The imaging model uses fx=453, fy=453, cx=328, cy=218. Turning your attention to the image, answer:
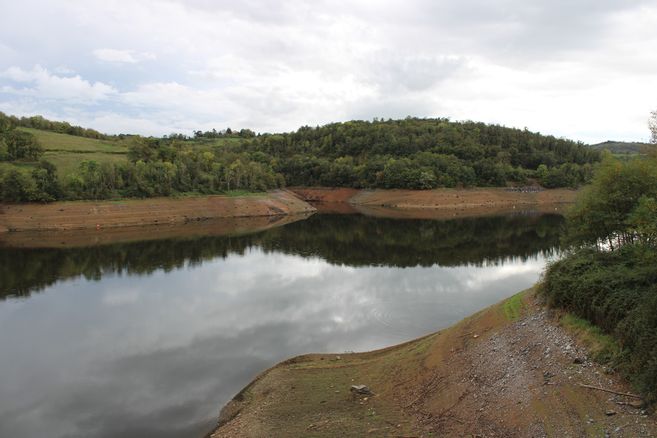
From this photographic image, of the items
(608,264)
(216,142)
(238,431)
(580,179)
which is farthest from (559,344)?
(216,142)

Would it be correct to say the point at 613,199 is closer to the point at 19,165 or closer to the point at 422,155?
the point at 19,165

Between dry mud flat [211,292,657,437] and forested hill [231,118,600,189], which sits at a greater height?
forested hill [231,118,600,189]

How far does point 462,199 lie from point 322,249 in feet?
179

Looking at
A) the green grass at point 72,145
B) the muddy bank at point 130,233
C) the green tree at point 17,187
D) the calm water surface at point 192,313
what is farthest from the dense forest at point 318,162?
the calm water surface at point 192,313

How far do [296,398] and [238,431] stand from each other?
208 cm

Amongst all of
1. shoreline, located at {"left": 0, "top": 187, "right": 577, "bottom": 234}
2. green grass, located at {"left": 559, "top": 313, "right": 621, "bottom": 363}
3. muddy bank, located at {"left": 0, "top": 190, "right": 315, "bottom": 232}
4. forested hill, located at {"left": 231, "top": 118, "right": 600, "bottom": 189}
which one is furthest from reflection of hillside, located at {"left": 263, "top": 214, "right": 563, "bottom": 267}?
forested hill, located at {"left": 231, "top": 118, "right": 600, "bottom": 189}

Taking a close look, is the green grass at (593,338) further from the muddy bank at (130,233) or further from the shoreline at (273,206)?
the shoreline at (273,206)

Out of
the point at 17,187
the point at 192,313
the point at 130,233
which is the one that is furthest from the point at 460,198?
the point at 192,313

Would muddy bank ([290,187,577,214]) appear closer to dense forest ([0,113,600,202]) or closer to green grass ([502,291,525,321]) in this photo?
dense forest ([0,113,600,202])

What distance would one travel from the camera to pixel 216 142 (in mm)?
169125

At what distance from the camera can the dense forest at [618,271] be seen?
9.38 m

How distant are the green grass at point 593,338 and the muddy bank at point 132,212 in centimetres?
6222

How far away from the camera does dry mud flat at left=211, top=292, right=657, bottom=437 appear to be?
9.09 m

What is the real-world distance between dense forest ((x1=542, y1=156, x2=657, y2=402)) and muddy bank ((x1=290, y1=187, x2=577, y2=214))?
214 ft
